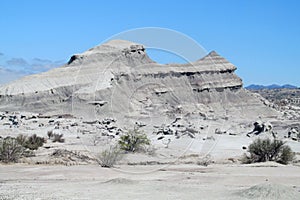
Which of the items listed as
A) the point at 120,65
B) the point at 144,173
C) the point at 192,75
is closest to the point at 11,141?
the point at 144,173

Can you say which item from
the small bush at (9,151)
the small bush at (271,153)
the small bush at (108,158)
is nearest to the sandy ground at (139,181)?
the small bush at (108,158)

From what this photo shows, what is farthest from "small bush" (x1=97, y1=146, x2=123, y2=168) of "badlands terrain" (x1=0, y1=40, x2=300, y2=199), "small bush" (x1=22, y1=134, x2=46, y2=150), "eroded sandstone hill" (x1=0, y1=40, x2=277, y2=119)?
"eroded sandstone hill" (x1=0, y1=40, x2=277, y2=119)

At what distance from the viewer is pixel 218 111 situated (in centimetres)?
8525

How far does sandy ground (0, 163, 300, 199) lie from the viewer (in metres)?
16.9

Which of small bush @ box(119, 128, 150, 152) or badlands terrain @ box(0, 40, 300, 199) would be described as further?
small bush @ box(119, 128, 150, 152)

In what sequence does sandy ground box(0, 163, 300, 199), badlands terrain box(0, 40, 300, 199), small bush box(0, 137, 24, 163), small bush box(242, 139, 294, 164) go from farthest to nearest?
small bush box(242, 139, 294, 164) → small bush box(0, 137, 24, 163) → badlands terrain box(0, 40, 300, 199) → sandy ground box(0, 163, 300, 199)

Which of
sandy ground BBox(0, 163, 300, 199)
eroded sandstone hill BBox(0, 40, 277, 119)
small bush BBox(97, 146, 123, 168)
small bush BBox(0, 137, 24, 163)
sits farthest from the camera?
eroded sandstone hill BBox(0, 40, 277, 119)

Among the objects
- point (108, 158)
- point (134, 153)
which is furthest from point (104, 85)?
point (108, 158)

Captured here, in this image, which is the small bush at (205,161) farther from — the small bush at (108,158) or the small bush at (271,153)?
the small bush at (108,158)

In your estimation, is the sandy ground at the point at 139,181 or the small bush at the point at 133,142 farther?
the small bush at the point at 133,142

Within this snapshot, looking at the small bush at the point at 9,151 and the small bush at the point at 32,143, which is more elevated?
the small bush at the point at 32,143

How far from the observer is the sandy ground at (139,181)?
16.9 meters

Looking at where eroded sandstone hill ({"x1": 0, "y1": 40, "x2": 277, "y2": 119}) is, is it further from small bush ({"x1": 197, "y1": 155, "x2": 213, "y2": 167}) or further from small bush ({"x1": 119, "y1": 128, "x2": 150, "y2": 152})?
small bush ({"x1": 197, "y1": 155, "x2": 213, "y2": 167})

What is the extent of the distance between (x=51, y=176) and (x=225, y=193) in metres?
9.52
